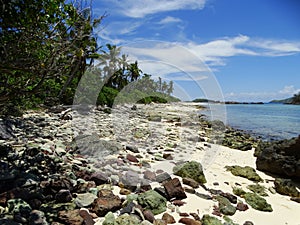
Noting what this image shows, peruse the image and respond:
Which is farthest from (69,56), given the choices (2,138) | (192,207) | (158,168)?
(192,207)

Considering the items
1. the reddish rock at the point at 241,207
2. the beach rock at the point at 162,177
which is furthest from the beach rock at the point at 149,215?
the reddish rock at the point at 241,207

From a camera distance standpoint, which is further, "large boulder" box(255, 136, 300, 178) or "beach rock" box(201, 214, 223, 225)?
"large boulder" box(255, 136, 300, 178)

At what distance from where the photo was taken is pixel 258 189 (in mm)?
5871

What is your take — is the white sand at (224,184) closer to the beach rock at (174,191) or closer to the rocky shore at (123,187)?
the rocky shore at (123,187)

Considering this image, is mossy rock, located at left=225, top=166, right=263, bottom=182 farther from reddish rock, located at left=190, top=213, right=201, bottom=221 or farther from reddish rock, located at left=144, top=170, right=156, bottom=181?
reddish rock, located at left=190, top=213, right=201, bottom=221

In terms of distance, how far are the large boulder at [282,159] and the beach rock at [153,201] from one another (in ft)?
15.5

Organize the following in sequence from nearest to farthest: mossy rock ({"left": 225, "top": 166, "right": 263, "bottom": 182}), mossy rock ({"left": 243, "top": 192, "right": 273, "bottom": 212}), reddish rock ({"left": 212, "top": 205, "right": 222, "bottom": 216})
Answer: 1. reddish rock ({"left": 212, "top": 205, "right": 222, "bottom": 216})
2. mossy rock ({"left": 243, "top": 192, "right": 273, "bottom": 212})
3. mossy rock ({"left": 225, "top": 166, "right": 263, "bottom": 182})

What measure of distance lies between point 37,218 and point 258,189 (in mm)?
4798

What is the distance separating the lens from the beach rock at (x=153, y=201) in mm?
4156

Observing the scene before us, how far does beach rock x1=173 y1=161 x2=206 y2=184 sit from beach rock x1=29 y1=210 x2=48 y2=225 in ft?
10.4

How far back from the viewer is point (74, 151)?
20.7 ft

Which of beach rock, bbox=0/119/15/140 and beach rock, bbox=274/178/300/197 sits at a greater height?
beach rock, bbox=0/119/15/140

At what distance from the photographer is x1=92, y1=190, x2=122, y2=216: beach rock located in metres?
3.80

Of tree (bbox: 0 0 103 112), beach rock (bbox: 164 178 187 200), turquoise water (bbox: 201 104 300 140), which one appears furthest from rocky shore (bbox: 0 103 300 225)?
turquoise water (bbox: 201 104 300 140)
